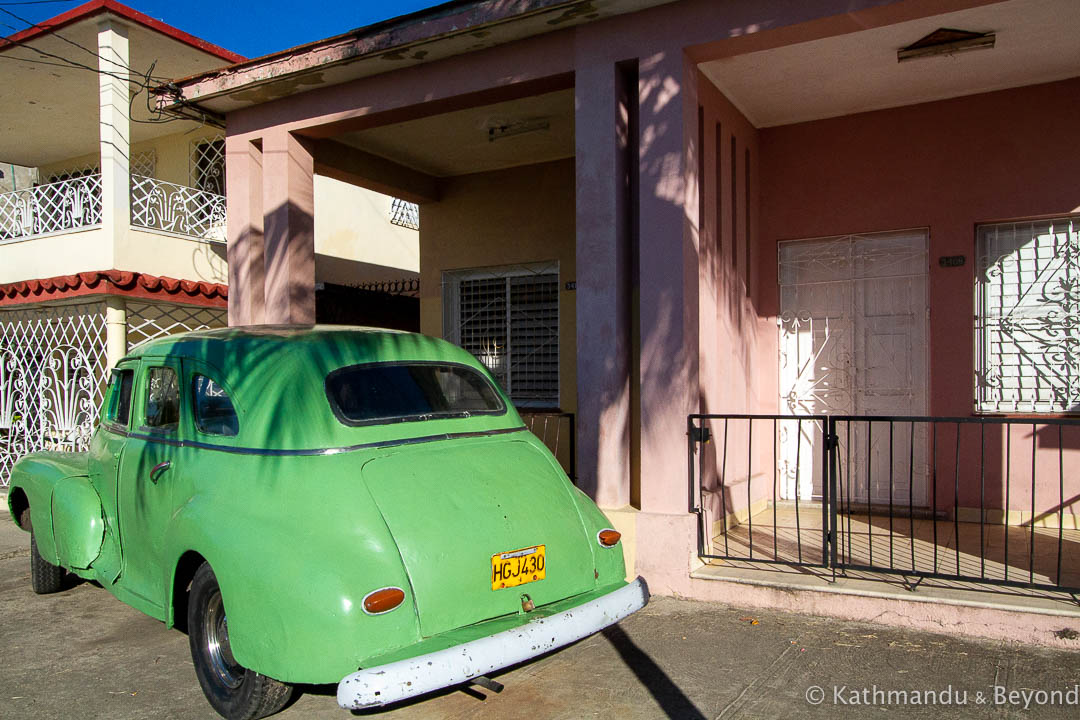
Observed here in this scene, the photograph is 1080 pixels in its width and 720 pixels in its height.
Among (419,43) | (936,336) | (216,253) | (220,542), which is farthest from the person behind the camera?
(216,253)

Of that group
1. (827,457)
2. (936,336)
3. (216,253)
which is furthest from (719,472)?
(216,253)

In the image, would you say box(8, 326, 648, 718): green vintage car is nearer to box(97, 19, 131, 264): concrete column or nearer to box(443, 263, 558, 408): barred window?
box(443, 263, 558, 408): barred window

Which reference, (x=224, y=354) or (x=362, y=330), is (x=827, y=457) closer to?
(x=362, y=330)

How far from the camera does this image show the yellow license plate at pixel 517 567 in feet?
12.3

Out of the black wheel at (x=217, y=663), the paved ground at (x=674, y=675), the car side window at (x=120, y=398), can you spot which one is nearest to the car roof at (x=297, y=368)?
the car side window at (x=120, y=398)

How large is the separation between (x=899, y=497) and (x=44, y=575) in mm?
7474

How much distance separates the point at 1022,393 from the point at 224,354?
22.1 feet

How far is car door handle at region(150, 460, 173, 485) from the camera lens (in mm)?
4410

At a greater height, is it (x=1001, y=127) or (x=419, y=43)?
(x=419, y=43)

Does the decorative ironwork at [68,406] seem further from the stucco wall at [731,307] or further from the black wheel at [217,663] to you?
the stucco wall at [731,307]

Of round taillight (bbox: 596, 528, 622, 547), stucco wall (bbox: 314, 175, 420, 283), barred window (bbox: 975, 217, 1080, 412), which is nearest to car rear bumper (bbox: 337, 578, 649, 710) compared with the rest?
round taillight (bbox: 596, 528, 622, 547)

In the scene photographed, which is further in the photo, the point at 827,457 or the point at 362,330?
the point at 827,457

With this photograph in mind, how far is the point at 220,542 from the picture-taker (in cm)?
370

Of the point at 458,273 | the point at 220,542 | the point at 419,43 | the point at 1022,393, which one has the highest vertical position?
the point at 419,43
